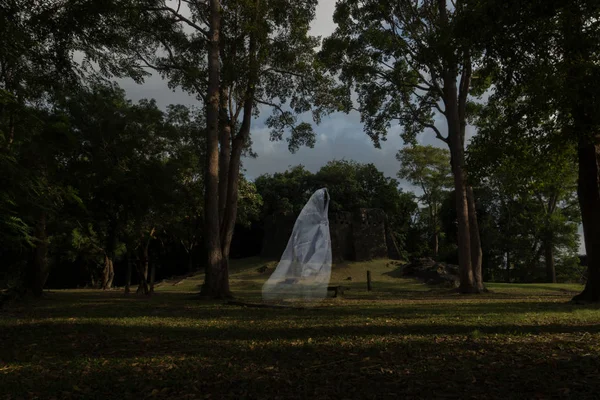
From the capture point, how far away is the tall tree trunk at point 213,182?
15438 millimetres

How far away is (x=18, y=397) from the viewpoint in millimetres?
4133

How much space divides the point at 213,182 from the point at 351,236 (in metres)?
22.9

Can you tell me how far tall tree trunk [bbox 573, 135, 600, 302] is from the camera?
1298cm

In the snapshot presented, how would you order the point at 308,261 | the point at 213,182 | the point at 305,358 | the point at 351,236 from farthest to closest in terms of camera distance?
the point at 351,236
the point at 213,182
the point at 308,261
the point at 305,358

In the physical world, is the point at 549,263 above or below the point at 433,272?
below

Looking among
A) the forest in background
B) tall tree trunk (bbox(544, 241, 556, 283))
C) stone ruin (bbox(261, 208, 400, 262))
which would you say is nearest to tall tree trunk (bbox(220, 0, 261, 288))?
the forest in background

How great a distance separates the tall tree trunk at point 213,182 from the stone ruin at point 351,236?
Answer: 20.8 meters

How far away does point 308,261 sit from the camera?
1237 cm

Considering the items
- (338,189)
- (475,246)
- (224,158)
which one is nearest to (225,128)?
(224,158)

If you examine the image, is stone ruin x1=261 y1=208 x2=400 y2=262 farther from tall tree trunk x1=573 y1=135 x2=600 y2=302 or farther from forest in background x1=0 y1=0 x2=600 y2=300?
tall tree trunk x1=573 y1=135 x2=600 y2=302

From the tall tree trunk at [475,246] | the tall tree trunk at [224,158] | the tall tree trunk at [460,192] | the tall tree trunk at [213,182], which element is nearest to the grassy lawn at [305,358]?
the tall tree trunk at [213,182]

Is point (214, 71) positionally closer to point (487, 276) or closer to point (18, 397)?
point (18, 397)

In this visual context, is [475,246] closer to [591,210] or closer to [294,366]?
[591,210]

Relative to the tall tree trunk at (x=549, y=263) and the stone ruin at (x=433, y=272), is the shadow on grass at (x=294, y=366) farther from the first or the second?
the tall tree trunk at (x=549, y=263)
